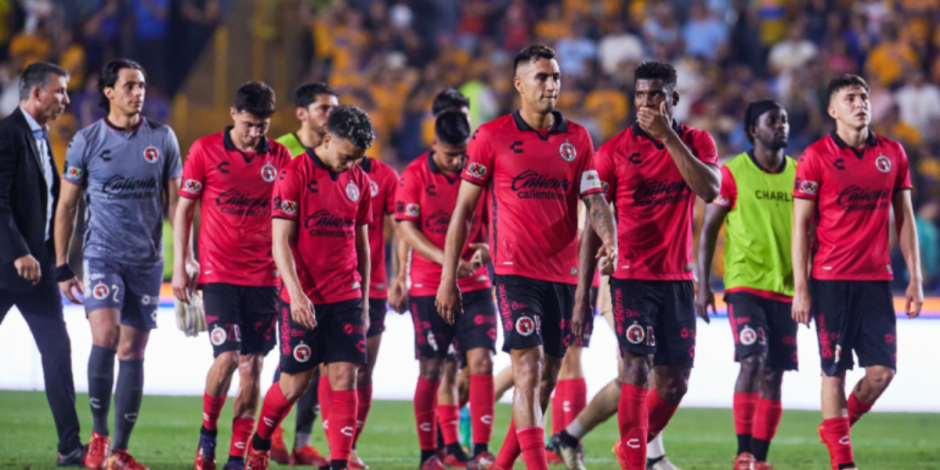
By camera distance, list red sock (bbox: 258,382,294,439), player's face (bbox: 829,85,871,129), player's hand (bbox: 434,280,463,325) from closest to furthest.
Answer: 1. player's hand (bbox: 434,280,463,325)
2. red sock (bbox: 258,382,294,439)
3. player's face (bbox: 829,85,871,129)

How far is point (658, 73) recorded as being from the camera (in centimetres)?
567

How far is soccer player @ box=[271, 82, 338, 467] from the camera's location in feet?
24.4

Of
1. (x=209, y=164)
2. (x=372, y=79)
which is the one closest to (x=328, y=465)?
(x=209, y=164)

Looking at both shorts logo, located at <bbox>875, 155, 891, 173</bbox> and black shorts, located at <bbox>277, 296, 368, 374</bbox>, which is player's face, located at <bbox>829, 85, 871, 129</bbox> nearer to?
shorts logo, located at <bbox>875, 155, 891, 173</bbox>

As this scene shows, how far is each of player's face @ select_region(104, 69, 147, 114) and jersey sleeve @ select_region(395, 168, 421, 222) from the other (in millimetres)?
1861

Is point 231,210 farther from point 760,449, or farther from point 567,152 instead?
point 760,449

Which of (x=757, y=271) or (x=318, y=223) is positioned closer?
(x=318, y=223)

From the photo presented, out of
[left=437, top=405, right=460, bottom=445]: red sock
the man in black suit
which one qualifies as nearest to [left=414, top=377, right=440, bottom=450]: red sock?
[left=437, top=405, right=460, bottom=445]: red sock

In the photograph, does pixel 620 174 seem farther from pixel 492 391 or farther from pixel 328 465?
pixel 328 465

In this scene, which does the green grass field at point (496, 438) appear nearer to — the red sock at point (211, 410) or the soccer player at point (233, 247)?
the red sock at point (211, 410)

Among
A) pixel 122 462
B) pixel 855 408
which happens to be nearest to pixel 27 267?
pixel 122 462

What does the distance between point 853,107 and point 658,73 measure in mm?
1676

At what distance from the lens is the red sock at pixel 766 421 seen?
23.1 feet

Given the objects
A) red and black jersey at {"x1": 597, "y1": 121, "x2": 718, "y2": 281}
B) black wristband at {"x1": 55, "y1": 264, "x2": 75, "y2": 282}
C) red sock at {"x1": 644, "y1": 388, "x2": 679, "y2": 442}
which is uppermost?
red and black jersey at {"x1": 597, "y1": 121, "x2": 718, "y2": 281}
